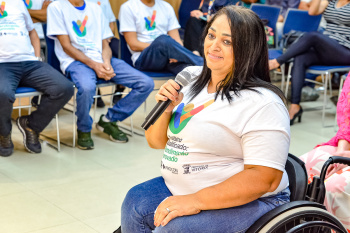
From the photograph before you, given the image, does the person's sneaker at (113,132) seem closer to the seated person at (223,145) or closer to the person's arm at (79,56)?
the person's arm at (79,56)

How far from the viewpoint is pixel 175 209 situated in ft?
5.51

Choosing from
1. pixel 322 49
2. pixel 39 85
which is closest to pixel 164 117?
pixel 39 85

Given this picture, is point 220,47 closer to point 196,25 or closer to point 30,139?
point 30,139

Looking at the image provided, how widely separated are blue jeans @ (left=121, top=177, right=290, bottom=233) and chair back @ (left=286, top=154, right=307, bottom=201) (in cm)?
3

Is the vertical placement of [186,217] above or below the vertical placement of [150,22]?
above

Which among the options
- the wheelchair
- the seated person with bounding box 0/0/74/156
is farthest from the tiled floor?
the wheelchair

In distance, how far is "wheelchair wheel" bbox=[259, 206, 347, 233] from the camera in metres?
1.56

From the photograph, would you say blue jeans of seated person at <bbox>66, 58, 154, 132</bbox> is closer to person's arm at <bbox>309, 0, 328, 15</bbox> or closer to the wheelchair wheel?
person's arm at <bbox>309, 0, 328, 15</bbox>

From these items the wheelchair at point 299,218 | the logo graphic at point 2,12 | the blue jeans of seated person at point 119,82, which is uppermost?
the wheelchair at point 299,218

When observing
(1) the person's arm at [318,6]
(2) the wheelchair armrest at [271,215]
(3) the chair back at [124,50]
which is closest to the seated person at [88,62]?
(3) the chair back at [124,50]

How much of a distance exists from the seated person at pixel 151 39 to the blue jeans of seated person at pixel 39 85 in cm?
89

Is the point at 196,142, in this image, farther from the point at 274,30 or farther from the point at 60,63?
the point at 274,30

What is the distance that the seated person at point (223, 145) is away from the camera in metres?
1.66

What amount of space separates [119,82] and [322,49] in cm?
200
